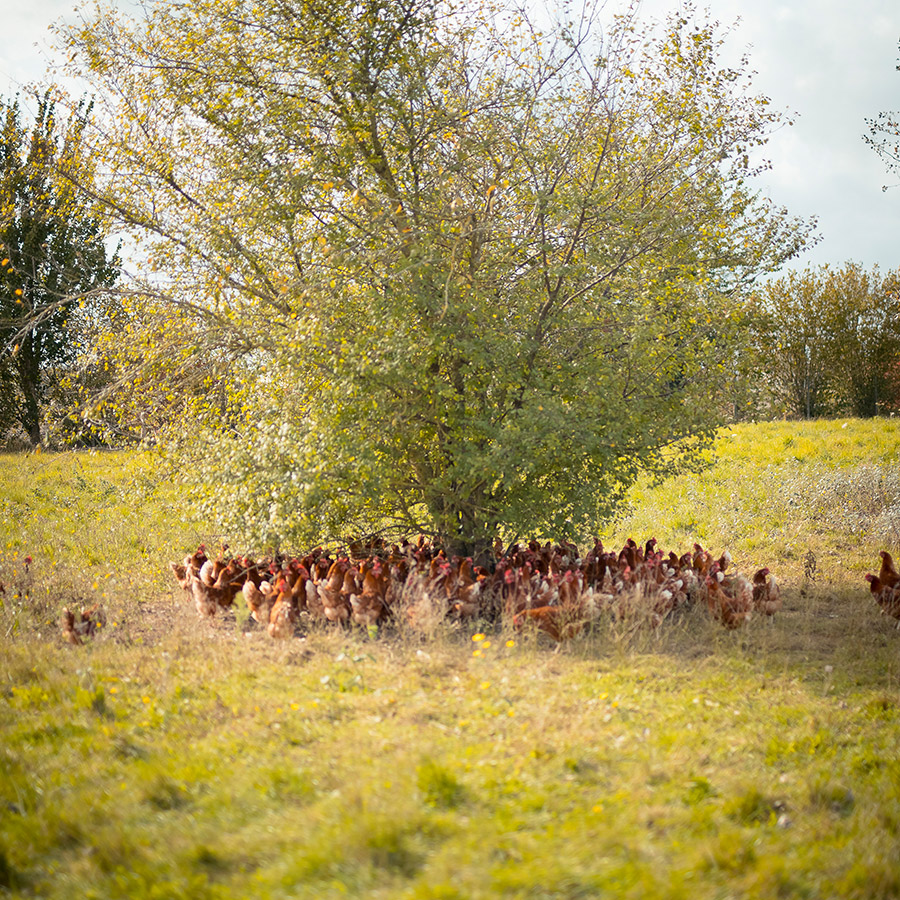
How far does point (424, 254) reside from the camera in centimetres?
786

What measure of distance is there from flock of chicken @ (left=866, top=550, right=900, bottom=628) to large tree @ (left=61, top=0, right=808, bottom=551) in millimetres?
2374

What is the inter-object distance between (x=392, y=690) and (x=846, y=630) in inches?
176

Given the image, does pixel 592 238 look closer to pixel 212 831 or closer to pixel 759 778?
pixel 759 778

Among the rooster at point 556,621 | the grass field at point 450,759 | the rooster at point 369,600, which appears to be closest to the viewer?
the grass field at point 450,759

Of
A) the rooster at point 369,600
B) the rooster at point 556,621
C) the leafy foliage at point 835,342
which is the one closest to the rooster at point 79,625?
the rooster at point 369,600

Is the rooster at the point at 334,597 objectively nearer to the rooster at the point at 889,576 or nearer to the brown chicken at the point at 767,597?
the brown chicken at the point at 767,597

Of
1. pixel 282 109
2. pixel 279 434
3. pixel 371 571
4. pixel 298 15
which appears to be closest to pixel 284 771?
pixel 371 571

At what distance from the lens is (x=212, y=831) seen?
11.8ft

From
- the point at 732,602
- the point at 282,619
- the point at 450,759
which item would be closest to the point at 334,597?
the point at 282,619

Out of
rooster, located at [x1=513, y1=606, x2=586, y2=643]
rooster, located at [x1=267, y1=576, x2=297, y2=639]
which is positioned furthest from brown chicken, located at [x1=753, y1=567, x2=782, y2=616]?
rooster, located at [x1=267, y1=576, x2=297, y2=639]

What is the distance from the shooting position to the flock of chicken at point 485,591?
273 inches

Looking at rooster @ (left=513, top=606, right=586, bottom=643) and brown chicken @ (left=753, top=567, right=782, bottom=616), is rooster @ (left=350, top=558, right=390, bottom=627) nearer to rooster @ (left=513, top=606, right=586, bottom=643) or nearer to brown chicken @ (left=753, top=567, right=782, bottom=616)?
rooster @ (left=513, top=606, right=586, bottom=643)

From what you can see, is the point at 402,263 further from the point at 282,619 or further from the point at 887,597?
the point at 887,597

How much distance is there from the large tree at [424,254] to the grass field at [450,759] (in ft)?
6.24
